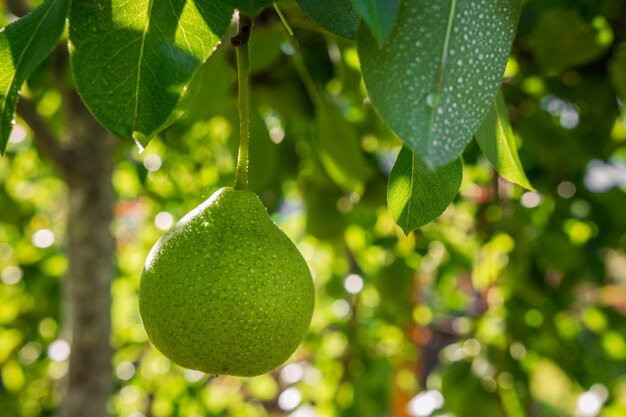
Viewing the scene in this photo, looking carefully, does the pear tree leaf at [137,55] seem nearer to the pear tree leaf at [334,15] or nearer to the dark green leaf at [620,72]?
the pear tree leaf at [334,15]

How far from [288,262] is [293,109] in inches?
37.6

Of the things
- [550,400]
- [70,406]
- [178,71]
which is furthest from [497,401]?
[550,400]

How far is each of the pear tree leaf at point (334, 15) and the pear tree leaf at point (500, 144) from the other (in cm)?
11

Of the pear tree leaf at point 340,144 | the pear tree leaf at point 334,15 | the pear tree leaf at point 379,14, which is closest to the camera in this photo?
the pear tree leaf at point 379,14

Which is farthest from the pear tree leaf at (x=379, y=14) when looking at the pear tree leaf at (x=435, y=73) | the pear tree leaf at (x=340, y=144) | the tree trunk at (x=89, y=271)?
the tree trunk at (x=89, y=271)

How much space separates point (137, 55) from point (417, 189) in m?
0.18

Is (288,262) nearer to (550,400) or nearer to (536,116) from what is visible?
(536,116)

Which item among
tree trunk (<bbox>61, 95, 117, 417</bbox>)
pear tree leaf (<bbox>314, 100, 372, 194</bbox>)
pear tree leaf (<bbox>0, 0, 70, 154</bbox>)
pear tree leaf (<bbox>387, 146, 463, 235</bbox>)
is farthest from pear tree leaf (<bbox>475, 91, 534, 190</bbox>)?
tree trunk (<bbox>61, 95, 117, 417</bbox>)

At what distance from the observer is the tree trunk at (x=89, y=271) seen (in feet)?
4.70

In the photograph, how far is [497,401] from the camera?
1654mm

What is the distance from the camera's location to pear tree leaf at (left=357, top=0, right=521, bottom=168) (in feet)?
1.22

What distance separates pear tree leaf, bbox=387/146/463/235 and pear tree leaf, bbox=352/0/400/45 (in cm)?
14

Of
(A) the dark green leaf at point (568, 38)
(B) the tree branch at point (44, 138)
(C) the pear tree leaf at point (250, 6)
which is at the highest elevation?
(C) the pear tree leaf at point (250, 6)

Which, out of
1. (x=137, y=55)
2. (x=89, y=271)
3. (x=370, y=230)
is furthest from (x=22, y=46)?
(x=370, y=230)
